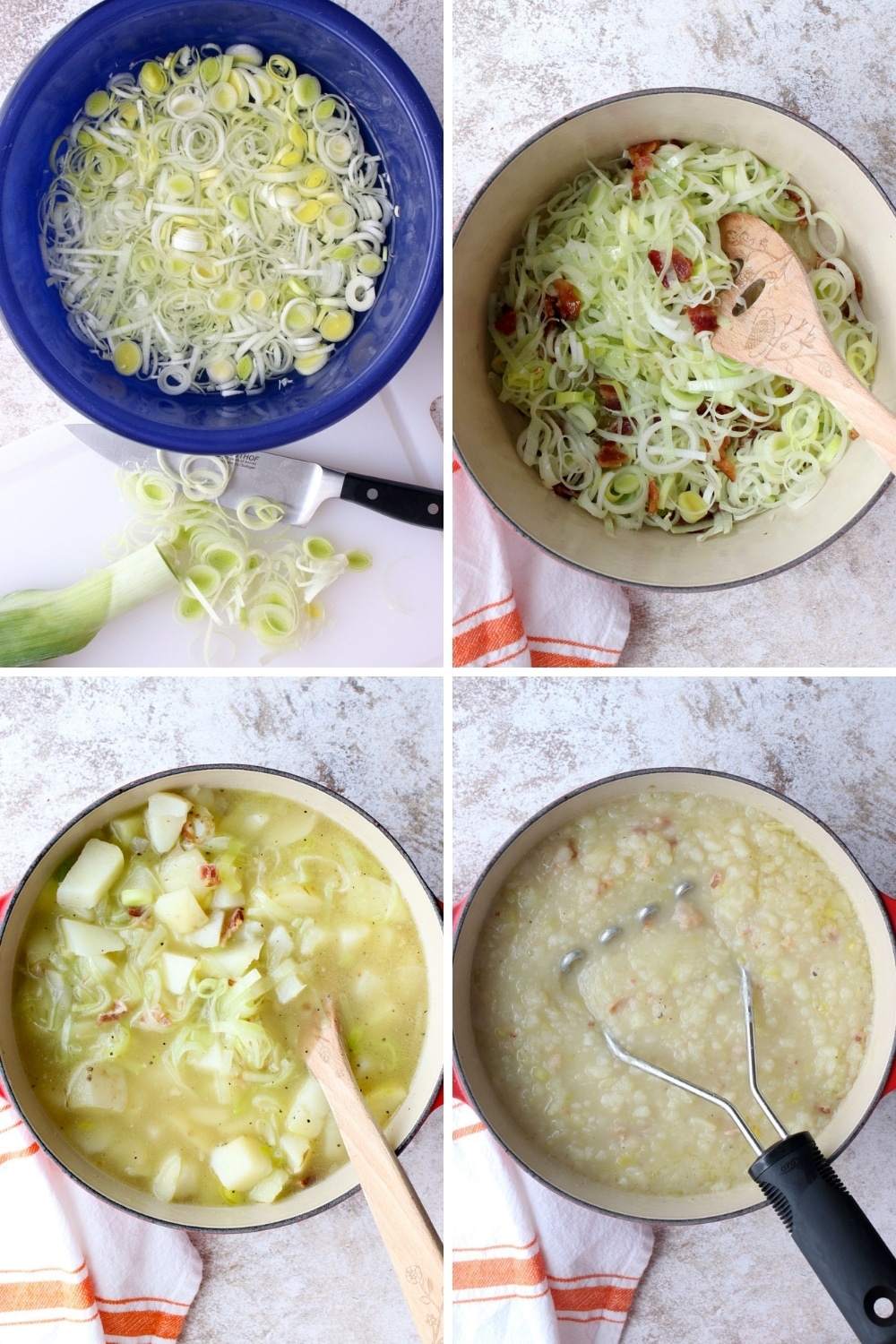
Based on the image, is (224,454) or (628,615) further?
(628,615)

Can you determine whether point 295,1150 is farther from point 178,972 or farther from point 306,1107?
point 178,972

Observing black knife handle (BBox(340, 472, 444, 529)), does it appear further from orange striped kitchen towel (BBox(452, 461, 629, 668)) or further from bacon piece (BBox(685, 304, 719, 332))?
bacon piece (BBox(685, 304, 719, 332))

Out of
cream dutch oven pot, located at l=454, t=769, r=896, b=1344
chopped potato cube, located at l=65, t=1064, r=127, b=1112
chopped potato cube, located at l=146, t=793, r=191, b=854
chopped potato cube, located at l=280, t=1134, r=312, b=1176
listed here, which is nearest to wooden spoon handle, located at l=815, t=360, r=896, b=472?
cream dutch oven pot, located at l=454, t=769, r=896, b=1344

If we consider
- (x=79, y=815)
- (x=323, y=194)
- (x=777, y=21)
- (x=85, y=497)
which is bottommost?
(x=79, y=815)

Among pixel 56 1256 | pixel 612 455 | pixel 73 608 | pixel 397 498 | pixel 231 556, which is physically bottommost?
pixel 56 1256

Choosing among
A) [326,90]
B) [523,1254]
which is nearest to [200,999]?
[523,1254]

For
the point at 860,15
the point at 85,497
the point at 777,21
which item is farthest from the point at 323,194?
the point at 860,15

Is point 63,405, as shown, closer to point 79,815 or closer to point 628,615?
point 79,815
